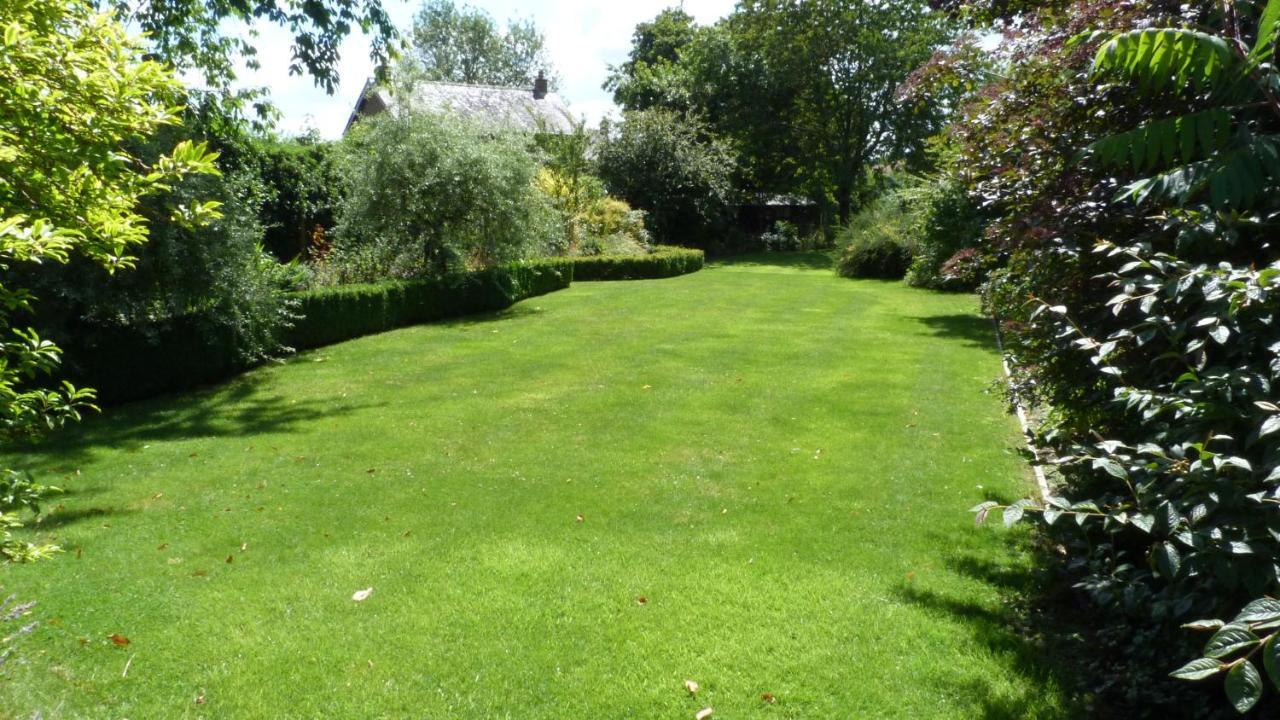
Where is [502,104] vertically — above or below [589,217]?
above

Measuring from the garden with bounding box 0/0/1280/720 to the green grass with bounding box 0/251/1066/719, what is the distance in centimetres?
4

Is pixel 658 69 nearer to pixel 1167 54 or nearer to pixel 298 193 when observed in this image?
pixel 298 193

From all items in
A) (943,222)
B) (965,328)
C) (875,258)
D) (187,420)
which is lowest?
(187,420)

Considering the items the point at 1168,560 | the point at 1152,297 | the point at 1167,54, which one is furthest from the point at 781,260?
the point at 1168,560

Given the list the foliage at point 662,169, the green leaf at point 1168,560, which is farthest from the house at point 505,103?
the green leaf at point 1168,560

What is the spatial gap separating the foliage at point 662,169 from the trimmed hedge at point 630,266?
6.90 meters

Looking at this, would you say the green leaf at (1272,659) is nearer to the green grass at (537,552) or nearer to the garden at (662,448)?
the garden at (662,448)

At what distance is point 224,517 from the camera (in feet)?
23.6

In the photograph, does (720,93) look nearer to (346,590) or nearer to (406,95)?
(406,95)

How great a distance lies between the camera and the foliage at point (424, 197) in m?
18.4

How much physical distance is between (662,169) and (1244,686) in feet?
122

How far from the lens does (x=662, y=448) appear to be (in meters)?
9.12

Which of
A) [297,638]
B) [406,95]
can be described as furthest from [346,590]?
[406,95]

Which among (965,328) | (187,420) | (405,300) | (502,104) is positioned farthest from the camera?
(502,104)
